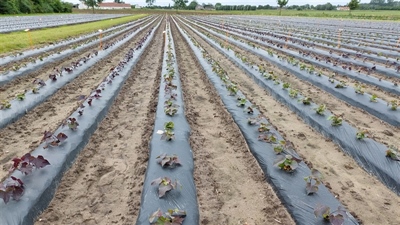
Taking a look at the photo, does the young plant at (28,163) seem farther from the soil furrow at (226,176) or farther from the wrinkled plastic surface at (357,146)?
the wrinkled plastic surface at (357,146)

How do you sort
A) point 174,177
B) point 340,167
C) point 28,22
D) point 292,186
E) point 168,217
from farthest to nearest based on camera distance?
point 28,22, point 340,167, point 174,177, point 292,186, point 168,217

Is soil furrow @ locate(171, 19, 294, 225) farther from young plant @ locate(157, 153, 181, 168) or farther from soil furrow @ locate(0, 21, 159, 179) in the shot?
soil furrow @ locate(0, 21, 159, 179)

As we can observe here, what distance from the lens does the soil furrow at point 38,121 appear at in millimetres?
4547

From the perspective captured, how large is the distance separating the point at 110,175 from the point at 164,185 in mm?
1192

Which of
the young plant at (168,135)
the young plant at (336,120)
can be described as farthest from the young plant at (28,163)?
the young plant at (336,120)

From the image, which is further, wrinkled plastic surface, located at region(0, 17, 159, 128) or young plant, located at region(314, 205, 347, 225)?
wrinkled plastic surface, located at region(0, 17, 159, 128)

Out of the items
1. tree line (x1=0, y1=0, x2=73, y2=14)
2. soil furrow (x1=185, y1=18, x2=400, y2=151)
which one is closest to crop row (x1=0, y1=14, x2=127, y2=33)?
tree line (x1=0, y1=0, x2=73, y2=14)

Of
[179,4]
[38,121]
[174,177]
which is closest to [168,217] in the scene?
[174,177]

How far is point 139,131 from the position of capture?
5.34m

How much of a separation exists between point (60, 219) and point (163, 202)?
1.17 m

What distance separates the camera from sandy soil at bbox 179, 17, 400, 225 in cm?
338

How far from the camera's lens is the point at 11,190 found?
2.99 meters

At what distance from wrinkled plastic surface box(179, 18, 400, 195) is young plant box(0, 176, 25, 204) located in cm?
443

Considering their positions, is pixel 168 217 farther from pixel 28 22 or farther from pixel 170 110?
pixel 28 22
